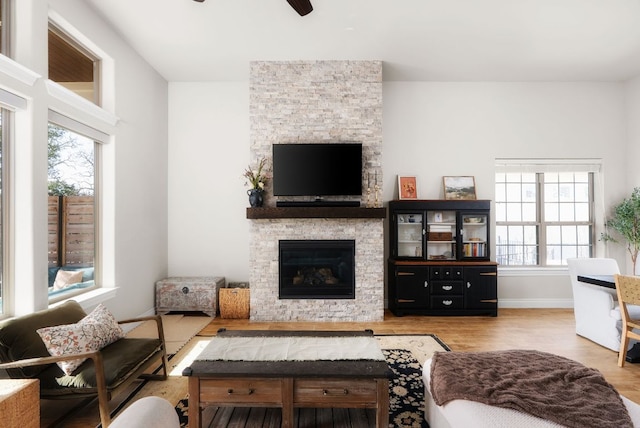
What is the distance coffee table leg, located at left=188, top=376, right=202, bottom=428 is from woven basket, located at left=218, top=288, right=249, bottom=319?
2.63 metres

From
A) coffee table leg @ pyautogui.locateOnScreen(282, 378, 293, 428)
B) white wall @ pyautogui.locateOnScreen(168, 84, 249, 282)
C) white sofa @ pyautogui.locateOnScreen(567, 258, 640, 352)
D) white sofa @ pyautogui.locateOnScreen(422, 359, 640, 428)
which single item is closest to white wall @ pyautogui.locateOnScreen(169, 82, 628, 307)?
white wall @ pyautogui.locateOnScreen(168, 84, 249, 282)

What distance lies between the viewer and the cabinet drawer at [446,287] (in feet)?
15.6

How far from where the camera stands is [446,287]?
15.6 feet

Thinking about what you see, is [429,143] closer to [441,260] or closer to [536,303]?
[441,260]

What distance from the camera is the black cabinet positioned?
476 cm

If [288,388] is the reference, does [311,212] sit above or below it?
above

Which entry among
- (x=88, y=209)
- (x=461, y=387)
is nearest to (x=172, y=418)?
(x=461, y=387)

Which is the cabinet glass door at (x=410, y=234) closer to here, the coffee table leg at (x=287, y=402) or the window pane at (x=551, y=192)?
the window pane at (x=551, y=192)

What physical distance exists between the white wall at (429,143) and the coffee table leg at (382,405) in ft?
11.5

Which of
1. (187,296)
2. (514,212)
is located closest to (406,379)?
(187,296)

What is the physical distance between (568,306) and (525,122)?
2.72 meters

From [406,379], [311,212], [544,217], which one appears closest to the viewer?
[406,379]

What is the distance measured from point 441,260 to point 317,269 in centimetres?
166

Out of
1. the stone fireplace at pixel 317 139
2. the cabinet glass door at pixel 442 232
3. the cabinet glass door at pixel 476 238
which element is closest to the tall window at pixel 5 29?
the stone fireplace at pixel 317 139
